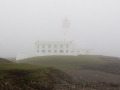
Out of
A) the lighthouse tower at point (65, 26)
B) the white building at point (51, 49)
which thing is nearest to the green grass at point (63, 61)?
the white building at point (51, 49)

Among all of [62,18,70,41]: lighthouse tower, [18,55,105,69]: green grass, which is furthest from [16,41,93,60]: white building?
[62,18,70,41]: lighthouse tower

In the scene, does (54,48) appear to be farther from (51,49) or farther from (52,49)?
(51,49)

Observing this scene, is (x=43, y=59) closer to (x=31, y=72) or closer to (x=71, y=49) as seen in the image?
(x=71, y=49)

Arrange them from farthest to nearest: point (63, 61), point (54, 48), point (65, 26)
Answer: point (65, 26) → point (54, 48) → point (63, 61)

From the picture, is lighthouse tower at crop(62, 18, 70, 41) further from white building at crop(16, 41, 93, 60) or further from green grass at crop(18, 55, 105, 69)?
green grass at crop(18, 55, 105, 69)

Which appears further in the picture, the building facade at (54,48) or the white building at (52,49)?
the building facade at (54,48)

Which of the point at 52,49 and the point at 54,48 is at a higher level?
the point at 54,48

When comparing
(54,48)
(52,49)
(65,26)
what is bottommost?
(52,49)

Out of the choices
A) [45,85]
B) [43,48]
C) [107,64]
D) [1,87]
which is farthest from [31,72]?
[43,48]

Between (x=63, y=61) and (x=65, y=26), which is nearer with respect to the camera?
(x=63, y=61)

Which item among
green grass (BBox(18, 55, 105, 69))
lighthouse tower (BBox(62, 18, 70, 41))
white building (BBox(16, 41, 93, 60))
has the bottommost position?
green grass (BBox(18, 55, 105, 69))

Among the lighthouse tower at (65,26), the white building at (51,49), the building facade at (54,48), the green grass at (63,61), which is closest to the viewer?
the green grass at (63,61)

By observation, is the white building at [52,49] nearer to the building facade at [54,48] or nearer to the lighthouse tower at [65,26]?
the building facade at [54,48]

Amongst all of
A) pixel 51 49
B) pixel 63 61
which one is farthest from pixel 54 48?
pixel 63 61
